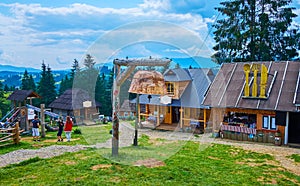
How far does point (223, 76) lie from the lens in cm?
1978

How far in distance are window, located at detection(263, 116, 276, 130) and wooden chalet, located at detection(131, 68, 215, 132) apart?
3733 mm

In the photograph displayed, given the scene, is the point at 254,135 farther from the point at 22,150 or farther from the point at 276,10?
the point at 276,10

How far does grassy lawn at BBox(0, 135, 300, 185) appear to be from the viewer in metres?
8.41

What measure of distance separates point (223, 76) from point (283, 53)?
12384 millimetres

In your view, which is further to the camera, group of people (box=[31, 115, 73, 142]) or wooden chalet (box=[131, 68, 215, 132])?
wooden chalet (box=[131, 68, 215, 132])

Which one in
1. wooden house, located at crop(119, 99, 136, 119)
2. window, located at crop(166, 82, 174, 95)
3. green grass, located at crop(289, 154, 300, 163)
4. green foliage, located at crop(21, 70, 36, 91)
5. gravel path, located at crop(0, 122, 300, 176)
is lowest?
green grass, located at crop(289, 154, 300, 163)

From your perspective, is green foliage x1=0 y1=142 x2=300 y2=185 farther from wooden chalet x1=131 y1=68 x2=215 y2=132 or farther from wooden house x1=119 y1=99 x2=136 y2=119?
wooden chalet x1=131 y1=68 x2=215 y2=132

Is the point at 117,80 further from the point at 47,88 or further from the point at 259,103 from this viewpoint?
the point at 47,88

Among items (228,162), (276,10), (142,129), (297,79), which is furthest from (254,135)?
(276,10)

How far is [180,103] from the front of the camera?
20.7 meters

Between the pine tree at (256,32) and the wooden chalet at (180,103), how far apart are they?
8.61 meters

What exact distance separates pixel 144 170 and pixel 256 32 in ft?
76.4

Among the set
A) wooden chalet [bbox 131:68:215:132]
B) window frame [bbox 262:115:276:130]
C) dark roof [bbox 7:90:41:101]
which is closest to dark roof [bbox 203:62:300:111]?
window frame [bbox 262:115:276:130]

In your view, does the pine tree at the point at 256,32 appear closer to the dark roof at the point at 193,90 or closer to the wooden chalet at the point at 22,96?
the dark roof at the point at 193,90
